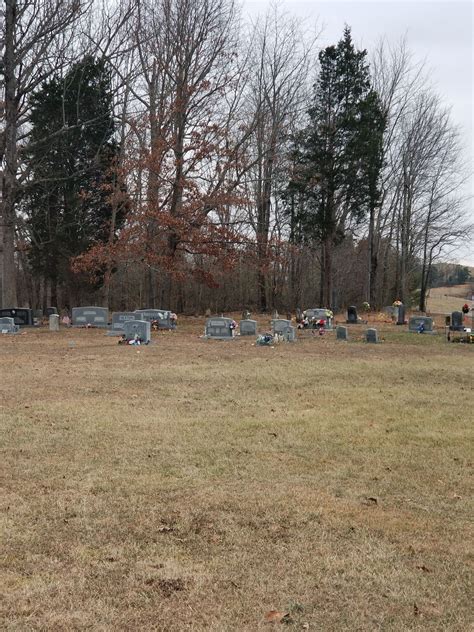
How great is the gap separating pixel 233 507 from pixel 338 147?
26.6 meters

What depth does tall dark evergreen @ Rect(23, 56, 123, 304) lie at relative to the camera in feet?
82.9

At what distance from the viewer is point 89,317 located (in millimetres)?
20656

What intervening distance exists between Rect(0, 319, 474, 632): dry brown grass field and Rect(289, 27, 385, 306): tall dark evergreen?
20458 mm

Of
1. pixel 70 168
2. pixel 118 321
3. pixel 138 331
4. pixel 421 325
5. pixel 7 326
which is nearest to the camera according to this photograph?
pixel 138 331

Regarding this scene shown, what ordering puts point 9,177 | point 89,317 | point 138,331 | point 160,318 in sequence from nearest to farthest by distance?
1. point 138,331
2. point 160,318
3. point 89,317
4. point 9,177

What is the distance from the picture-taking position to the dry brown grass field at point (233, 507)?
2838 mm

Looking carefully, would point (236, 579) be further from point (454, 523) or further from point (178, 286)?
point (178, 286)

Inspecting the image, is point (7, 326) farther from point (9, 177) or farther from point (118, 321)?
point (9, 177)

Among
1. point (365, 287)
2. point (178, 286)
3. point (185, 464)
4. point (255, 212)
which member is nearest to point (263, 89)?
point (255, 212)

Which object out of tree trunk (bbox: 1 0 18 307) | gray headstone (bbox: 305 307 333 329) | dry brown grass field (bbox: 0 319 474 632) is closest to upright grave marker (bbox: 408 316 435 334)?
gray headstone (bbox: 305 307 333 329)

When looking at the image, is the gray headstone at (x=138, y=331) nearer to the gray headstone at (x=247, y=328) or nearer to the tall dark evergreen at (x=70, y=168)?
the gray headstone at (x=247, y=328)

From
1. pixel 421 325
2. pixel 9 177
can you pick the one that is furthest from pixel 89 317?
pixel 421 325

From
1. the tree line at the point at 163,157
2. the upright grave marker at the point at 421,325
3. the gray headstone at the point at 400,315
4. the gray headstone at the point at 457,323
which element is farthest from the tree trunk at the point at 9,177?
the gray headstone at the point at 457,323

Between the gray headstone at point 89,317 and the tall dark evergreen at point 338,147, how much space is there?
12.6 m
